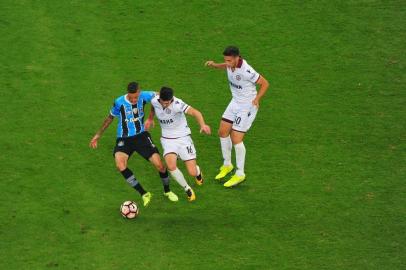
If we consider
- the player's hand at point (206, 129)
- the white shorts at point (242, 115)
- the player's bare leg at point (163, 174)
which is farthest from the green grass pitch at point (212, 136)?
the player's hand at point (206, 129)

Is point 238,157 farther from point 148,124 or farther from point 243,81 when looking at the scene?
point 148,124

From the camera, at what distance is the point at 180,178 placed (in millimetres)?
13867

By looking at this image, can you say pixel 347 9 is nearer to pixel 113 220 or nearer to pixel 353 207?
pixel 353 207

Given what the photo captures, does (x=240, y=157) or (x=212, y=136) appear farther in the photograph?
(x=212, y=136)

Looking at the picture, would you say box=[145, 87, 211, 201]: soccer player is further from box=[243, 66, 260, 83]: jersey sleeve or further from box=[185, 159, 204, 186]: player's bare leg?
box=[243, 66, 260, 83]: jersey sleeve

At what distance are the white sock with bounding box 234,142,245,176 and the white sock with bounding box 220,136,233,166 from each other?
30cm

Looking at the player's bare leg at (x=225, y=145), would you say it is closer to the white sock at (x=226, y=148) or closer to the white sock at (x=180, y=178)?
the white sock at (x=226, y=148)

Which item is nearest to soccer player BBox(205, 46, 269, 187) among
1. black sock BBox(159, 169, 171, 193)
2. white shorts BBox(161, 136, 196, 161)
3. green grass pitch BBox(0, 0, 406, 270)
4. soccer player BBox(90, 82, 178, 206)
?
green grass pitch BBox(0, 0, 406, 270)

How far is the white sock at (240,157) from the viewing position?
14484 mm

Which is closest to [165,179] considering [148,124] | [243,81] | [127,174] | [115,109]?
[127,174]

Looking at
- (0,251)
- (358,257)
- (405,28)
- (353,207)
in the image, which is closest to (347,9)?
(405,28)

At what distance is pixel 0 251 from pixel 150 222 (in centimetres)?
275

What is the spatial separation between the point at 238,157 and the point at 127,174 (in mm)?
2360

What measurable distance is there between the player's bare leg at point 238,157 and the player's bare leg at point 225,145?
14 centimetres
